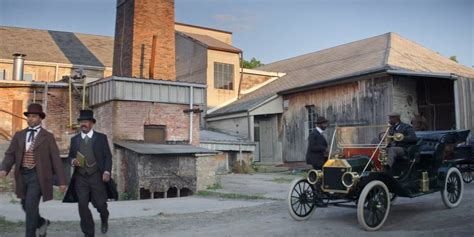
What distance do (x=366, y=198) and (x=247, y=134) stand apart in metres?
17.8

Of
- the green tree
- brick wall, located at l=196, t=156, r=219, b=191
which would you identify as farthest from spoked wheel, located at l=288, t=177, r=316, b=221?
the green tree

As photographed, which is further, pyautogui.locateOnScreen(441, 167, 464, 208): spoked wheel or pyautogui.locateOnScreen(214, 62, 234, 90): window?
pyautogui.locateOnScreen(214, 62, 234, 90): window

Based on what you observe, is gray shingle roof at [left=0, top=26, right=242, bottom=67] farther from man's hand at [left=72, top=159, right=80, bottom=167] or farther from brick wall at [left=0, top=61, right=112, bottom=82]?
man's hand at [left=72, top=159, right=80, bottom=167]

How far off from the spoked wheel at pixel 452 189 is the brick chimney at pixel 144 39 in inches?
423

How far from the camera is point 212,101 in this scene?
93.7 ft

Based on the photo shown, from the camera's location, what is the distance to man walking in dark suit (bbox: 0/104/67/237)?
6.08m

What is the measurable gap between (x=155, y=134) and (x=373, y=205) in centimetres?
1046

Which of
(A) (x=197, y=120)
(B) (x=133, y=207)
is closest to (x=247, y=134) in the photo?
(A) (x=197, y=120)

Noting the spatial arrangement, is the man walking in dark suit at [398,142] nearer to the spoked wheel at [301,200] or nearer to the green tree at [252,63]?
the spoked wheel at [301,200]

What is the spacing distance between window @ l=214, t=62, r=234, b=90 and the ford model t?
19.8 meters

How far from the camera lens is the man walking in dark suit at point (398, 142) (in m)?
7.64

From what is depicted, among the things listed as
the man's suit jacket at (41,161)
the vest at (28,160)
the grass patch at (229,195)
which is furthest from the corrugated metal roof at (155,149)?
the vest at (28,160)

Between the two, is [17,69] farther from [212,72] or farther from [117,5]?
[212,72]

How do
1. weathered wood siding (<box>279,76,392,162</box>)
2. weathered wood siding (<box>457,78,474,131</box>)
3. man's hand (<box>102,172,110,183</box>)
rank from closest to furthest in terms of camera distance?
man's hand (<box>102,172,110,183</box>) → weathered wood siding (<box>457,78,474,131</box>) → weathered wood siding (<box>279,76,392,162</box>)
